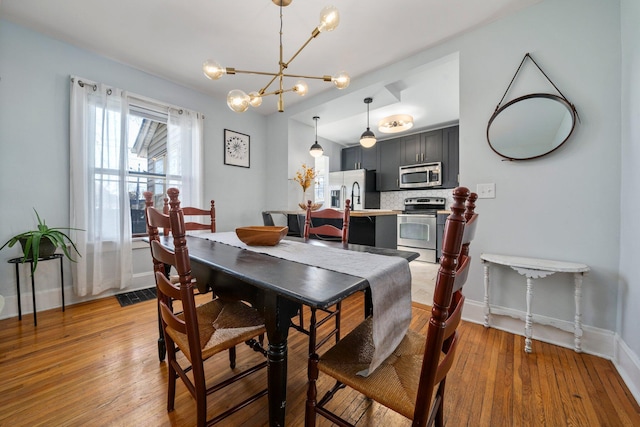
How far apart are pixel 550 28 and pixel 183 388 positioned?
337 centimetres

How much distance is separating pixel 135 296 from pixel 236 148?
88.6 inches

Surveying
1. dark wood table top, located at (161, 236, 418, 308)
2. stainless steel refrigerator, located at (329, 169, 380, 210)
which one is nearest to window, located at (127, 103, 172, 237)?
dark wood table top, located at (161, 236, 418, 308)

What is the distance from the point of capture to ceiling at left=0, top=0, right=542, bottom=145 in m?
1.86

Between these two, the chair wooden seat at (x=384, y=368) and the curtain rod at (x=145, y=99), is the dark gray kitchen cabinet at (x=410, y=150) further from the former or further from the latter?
the chair wooden seat at (x=384, y=368)

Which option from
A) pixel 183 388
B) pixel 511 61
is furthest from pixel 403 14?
pixel 183 388

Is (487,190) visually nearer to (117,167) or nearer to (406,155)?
(406,155)

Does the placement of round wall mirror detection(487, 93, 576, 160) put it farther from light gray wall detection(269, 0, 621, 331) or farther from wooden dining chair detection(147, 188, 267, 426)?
wooden dining chair detection(147, 188, 267, 426)

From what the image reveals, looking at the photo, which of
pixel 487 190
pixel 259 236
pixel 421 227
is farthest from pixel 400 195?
pixel 259 236

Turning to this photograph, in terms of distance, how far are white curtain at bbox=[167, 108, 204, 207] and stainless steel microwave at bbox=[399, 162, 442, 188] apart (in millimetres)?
3776

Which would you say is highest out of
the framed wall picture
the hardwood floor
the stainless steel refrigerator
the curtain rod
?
the curtain rod

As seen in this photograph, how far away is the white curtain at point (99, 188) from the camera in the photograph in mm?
2328

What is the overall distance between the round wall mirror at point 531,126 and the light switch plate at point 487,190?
0.82ft

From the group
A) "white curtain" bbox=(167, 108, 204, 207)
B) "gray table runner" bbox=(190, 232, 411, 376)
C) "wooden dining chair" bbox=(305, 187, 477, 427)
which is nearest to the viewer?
"wooden dining chair" bbox=(305, 187, 477, 427)

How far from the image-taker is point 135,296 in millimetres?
2588
